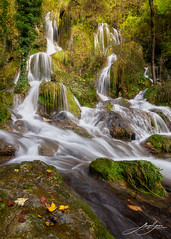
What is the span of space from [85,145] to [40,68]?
9.73 m

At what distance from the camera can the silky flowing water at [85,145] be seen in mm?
2483

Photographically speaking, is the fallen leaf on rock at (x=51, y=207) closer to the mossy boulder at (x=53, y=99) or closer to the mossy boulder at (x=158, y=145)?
the mossy boulder at (x=158, y=145)

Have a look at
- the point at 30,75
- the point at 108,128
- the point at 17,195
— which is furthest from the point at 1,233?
the point at 30,75

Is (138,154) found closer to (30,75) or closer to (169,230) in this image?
(169,230)

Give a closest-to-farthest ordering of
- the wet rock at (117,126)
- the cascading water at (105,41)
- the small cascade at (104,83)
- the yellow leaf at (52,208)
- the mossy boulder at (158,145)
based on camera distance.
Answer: the yellow leaf at (52,208), the mossy boulder at (158,145), the wet rock at (117,126), the small cascade at (104,83), the cascading water at (105,41)

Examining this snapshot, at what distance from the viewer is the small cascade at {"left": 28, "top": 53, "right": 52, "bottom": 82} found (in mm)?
12695

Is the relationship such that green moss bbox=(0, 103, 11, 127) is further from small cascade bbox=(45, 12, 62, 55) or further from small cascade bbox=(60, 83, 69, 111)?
small cascade bbox=(45, 12, 62, 55)

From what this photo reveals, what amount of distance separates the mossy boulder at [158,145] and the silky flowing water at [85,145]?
0.35 metres

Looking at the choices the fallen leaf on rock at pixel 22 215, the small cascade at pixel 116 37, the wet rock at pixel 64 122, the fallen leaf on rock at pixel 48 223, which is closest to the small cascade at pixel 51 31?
the small cascade at pixel 116 37

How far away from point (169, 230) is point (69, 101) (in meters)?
8.25

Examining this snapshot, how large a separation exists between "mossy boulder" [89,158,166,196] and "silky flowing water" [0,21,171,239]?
29cm

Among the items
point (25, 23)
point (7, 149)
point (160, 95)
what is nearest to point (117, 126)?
point (7, 149)

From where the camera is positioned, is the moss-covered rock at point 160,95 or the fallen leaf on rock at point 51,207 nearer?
the fallen leaf on rock at point 51,207

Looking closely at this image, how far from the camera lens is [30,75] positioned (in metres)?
12.5
